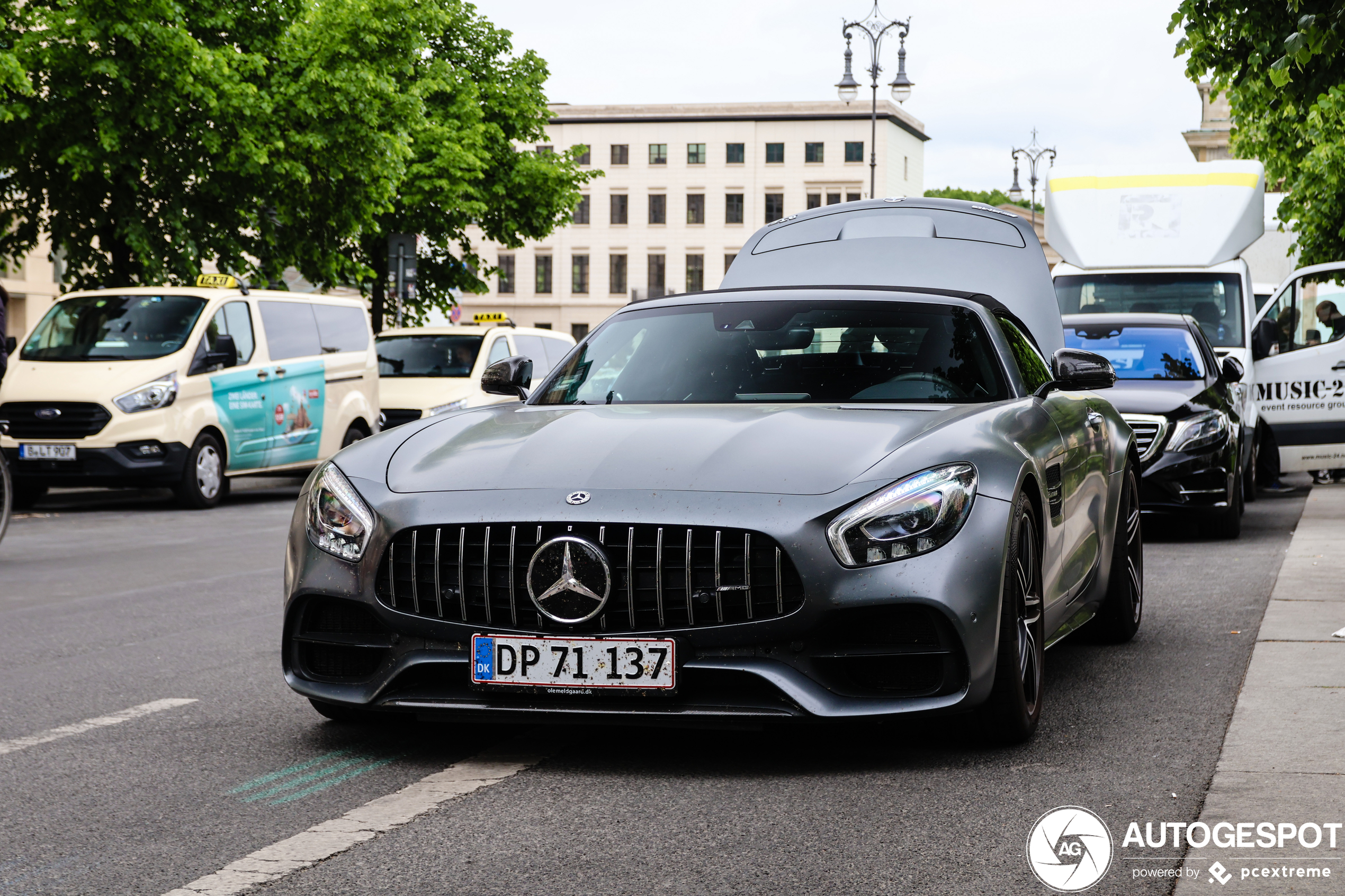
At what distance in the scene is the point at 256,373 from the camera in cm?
1675

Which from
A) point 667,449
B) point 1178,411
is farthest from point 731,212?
point 667,449

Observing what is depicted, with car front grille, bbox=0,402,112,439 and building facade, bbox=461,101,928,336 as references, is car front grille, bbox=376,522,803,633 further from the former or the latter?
building facade, bbox=461,101,928,336

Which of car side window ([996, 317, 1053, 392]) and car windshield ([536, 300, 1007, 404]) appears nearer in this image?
car windshield ([536, 300, 1007, 404])

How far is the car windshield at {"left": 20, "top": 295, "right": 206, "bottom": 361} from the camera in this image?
1580cm

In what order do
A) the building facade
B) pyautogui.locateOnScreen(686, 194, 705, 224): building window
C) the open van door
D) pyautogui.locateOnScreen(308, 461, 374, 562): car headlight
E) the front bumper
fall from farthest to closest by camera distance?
pyautogui.locateOnScreen(686, 194, 705, 224): building window < the building facade < the open van door < pyautogui.locateOnScreen(308, 461, 374, 562): car headlight < the front bumper

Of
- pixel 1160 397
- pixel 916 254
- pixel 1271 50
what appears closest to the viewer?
pixel 1271 50

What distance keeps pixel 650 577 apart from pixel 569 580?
207mm

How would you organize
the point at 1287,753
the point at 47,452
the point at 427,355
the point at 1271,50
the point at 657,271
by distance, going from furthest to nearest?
the point at 657,271 → the point at 427,355 → the point at 47,452 → the point at 1271,50 → the point at 1287,753

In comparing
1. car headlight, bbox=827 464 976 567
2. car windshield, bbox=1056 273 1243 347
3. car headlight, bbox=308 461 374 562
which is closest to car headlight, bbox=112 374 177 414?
car windshield, bbox=1056 273 1243 347

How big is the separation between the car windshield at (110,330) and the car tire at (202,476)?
92 centimetres

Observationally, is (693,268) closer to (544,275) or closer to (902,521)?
(544,275)

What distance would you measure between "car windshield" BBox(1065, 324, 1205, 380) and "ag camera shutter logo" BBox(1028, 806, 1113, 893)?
343 inches

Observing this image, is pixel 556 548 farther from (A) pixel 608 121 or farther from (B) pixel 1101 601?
(A) pixel 608 121

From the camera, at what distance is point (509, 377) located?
6.42 metres
